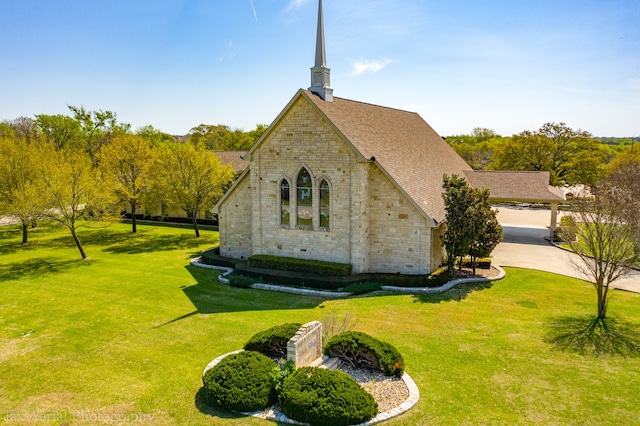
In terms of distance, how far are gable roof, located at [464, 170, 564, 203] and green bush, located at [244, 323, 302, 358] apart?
75.3 ft

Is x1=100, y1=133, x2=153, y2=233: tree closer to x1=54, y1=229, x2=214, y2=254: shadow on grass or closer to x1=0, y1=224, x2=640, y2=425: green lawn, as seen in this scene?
Answer: x1=54, y1=229, x2=214, y2=254: shadow on grass

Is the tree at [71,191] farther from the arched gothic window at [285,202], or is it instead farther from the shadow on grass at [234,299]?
the arched gothic window at [285,202]

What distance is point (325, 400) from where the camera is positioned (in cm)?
1064

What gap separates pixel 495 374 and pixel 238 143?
280ft

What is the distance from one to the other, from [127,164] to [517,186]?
34.3m

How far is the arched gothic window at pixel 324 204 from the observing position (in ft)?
78.8

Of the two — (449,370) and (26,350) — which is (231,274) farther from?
(449,370)

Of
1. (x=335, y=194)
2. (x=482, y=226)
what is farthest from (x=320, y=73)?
(x=482, y=226)

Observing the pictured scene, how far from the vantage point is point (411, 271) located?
2355cm

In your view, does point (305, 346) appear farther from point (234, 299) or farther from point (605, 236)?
point (605, 236)

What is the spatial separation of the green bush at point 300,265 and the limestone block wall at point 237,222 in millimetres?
3012

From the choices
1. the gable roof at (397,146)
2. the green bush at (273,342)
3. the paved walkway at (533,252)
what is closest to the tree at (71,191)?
the gable roof at (397,146)

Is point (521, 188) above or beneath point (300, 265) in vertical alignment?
above

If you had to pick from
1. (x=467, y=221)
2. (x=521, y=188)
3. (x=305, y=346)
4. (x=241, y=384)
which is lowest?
(x=241, y=384)
